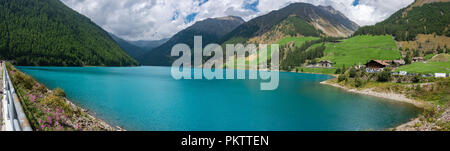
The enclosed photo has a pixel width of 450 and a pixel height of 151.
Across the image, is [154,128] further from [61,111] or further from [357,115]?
[357,115]

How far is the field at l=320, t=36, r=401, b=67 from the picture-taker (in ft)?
436

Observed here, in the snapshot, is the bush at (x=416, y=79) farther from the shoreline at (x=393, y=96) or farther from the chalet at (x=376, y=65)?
the chalet at (x=376, y=65)

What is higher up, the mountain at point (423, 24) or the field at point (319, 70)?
the mountain at point (423, 24)

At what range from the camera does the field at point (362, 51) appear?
13288cm

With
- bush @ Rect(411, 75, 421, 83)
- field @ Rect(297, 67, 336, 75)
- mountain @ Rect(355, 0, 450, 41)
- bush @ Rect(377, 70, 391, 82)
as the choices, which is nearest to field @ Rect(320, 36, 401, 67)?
field @ Rect(297, 67, 336, 75)

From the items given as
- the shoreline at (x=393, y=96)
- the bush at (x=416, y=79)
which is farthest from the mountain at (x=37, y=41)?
the bush at (x=416, y=79)

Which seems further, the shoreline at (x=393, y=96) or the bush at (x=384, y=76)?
the bush at (x=384, y=76)

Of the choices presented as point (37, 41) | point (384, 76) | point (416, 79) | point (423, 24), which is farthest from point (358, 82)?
point (37, 41)

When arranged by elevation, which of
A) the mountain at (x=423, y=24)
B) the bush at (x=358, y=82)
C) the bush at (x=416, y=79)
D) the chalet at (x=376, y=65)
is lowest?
the bush at (x=358, y=82)

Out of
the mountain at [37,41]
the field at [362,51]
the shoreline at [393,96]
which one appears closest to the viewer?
the shoreline at [393,96]
